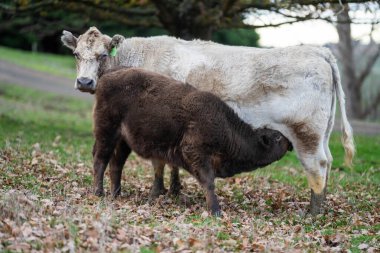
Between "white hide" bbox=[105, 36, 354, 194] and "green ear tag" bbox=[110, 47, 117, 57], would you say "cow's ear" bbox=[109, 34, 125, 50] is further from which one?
"white hide" bbox=[105, 36, 354, 194]

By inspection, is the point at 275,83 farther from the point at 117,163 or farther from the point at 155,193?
the point at 117,163

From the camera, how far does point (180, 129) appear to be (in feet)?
31.0

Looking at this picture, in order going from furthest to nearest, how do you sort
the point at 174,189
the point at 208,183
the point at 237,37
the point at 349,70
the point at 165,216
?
the point at 237,37 < the point at 349,70 < the point at 174,189 < the point at 208,183 < the point at 165,216

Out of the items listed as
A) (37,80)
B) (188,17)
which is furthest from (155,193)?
(37,80)

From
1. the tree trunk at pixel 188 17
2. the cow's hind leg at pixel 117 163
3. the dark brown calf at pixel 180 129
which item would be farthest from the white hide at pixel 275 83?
the tree trunk at pixel 188 17

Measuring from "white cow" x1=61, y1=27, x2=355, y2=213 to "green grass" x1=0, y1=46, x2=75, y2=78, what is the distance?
24.0 metres

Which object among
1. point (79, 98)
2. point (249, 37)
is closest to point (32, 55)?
point (79, 98)

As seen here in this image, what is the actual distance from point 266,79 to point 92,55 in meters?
3.05

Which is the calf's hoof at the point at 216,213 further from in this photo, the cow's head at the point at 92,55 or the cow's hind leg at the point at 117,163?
the cow's head at the point at 92,55

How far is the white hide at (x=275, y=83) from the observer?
10.0m

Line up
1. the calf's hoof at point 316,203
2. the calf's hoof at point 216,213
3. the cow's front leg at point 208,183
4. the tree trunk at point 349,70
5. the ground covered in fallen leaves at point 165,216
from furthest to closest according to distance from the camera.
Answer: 1. the tree trunk at point 349,70
2. the calf's hoof at point 316,203
3. the cow's front leg at point 208,183
4. the calf's hoof at point 216,213
5. the ground covered in fallen leaves at point 165,216

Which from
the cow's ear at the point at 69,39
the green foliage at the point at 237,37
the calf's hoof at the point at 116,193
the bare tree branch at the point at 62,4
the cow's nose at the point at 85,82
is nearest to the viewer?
the calf's hoof at the point at 116,193

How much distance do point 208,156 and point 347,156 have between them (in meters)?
2.68

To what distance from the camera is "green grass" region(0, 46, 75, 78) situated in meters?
35.1
